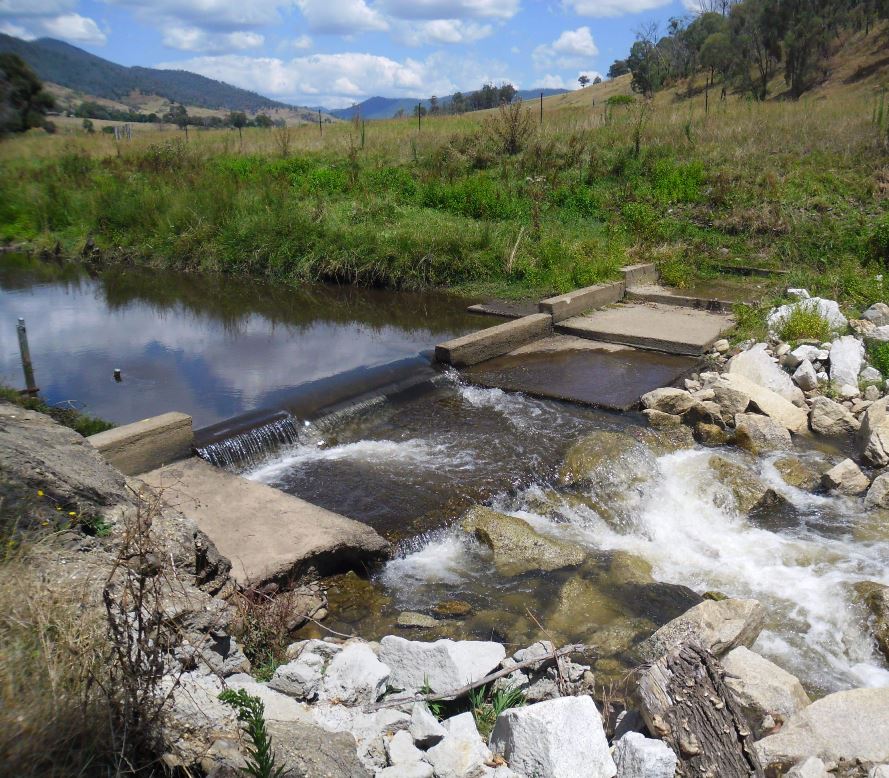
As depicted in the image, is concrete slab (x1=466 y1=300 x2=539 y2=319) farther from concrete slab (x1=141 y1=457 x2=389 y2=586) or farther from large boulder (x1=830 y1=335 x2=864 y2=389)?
concrete slab (x1=141 y1=457 x2=389 y2=586)

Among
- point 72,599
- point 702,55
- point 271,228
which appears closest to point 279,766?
point 72,599

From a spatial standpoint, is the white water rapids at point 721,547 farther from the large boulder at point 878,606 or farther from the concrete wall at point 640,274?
the concrete wall at point 640,274

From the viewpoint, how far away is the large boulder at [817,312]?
9.20 metres

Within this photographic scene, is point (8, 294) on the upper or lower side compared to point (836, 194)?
lower

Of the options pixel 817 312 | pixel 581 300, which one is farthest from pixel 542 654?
pixel 581 300

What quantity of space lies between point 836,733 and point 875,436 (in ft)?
13.1

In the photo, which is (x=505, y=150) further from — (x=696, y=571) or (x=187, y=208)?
(x=696, y=571)

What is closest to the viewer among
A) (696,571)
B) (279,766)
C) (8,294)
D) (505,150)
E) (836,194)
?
(279,766)

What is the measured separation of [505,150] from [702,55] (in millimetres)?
37964

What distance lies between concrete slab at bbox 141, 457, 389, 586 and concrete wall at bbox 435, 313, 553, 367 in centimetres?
364

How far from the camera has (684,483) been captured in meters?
6.43

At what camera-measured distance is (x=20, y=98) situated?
91.4 inches

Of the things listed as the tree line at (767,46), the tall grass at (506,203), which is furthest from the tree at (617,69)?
the tall grass at (506,203)

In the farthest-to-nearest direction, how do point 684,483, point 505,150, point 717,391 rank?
point 505,150
point 717,391
point 684,483
